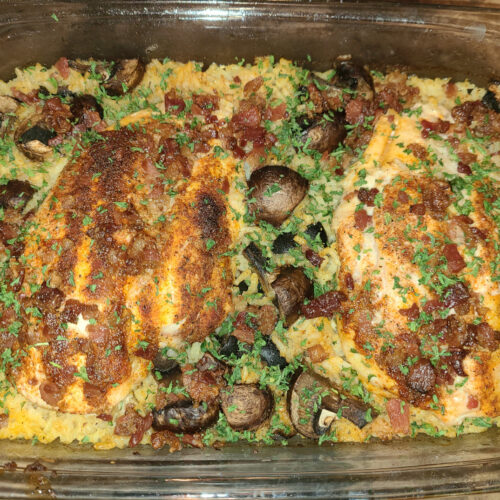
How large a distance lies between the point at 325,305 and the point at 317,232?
73 cm

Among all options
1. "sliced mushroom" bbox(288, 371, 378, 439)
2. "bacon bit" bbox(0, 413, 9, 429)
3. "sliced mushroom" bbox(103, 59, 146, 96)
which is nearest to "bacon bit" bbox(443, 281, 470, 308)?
"sliced mushroom" bbox(288, 371, 378, 439)

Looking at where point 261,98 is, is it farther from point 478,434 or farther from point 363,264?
point 478,434

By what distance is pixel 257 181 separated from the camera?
13.7ft

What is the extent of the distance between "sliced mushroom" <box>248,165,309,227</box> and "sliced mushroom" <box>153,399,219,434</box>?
1.89 metres

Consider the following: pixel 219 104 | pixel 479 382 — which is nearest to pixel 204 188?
pixel 219 104

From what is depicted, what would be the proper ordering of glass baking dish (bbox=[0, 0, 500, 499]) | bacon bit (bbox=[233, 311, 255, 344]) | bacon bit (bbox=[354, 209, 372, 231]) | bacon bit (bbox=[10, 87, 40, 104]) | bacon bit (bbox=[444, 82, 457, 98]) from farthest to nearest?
bacon bit (bbox=[444, 82, 457, 98]), bacon bit (bbox=[10, 87, 40, 104]), bacon bit (bbox=[233, 311, 255, 344]), bacon bit (bbox=[354, 209, 372, 231]), glass baking dish (bbox=[0, 0, 500, 499])

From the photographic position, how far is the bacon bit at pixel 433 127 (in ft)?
14.3

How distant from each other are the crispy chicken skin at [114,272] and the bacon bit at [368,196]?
1.32 meters

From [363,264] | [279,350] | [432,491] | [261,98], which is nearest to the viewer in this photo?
[432,491]

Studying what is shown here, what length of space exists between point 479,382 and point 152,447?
3059 millimetres

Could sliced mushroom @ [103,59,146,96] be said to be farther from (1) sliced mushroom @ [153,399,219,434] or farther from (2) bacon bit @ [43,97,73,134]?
(1) sliced mushroom @ [153,399,219,434]

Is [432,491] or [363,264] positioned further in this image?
[363,264]

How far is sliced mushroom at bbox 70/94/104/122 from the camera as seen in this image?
14.0 ft

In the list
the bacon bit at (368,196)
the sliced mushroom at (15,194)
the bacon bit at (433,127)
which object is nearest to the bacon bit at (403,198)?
the bacon bit at (368,196)
